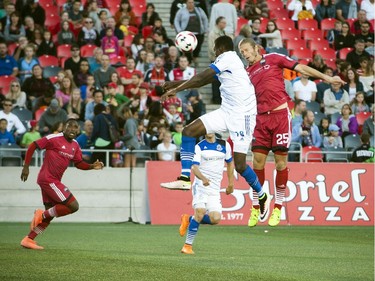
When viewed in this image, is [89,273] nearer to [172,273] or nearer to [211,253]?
[172,273]

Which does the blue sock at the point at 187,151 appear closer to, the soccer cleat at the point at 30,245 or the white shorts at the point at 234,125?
the white shorts at the point at 234,125

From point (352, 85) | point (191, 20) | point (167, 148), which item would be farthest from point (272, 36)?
point (167, 148)

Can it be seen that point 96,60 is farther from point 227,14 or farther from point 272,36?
point 272,36

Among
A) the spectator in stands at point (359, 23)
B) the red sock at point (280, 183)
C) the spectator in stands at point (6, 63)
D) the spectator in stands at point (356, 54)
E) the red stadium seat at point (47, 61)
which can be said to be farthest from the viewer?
the spectator in stands at point (359, 23)

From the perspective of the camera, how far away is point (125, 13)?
27812mm

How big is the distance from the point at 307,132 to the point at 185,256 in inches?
414

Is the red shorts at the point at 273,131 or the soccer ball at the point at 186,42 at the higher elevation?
the soccer ball at the point at 186,42

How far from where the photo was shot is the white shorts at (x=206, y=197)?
16156 mm

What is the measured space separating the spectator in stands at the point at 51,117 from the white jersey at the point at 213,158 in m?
7.33

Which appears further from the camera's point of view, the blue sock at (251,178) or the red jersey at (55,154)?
the red jersey at (55,154)

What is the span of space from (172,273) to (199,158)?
168 inches

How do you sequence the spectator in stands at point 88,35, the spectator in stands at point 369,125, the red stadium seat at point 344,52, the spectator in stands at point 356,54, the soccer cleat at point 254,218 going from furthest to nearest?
the red stadium seat at point 344,52 < the spectator in stands at point 356,54 < the spectator in stands at point 88,35 < the spectator in stands at point 369,125 < the soccer cleat at point 254,218


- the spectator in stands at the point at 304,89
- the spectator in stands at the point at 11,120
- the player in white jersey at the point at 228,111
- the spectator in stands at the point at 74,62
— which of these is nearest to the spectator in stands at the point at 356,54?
the spectator in stands at the point at 304,89

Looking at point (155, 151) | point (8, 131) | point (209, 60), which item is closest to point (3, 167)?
point (8, 131)
